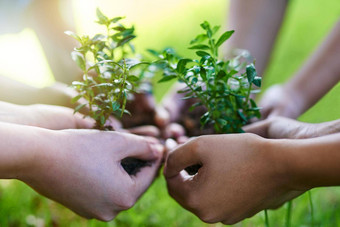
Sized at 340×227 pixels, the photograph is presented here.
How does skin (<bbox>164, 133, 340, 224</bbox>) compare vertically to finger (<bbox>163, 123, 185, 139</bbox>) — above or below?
above

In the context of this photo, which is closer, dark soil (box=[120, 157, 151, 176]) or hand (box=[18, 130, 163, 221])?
hand (box=[18, 130, 163, 221])

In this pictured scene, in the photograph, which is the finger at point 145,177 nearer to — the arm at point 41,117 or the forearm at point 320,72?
the arm at point 41,117

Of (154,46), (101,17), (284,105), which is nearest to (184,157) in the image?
(101,17)

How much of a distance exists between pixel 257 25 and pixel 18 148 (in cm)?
160

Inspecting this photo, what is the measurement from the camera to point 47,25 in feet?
7.11

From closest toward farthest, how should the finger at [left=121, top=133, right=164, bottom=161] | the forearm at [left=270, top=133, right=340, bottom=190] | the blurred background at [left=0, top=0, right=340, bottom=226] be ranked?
the forearm at [left=270, top=133, right=340, bottom=190] → the finger at [left=121, top=133, right=164, bottom=161] → the blurred background at [left=0, top=0, right=340, bottom=226]

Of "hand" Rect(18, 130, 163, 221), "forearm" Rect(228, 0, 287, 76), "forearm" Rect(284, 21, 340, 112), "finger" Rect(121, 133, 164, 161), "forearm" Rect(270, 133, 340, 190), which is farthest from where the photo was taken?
"forearm" Rect(228, 0, 287, 76)

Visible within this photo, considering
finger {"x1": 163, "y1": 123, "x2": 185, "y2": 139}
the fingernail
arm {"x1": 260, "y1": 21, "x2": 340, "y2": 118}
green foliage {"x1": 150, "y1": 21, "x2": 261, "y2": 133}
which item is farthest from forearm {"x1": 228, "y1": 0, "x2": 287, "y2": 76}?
the fingernail

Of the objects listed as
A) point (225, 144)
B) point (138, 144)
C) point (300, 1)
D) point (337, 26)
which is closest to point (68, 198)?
point (138, 144)

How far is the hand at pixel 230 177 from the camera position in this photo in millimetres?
978

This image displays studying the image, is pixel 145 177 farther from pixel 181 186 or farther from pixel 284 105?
pixel 284 105

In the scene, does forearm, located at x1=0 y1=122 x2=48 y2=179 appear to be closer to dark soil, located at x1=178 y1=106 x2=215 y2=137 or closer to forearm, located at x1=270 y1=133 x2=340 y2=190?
forearm, located at x1=270 y1=133 x2=340 y2=190

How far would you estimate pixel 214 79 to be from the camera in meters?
1.15

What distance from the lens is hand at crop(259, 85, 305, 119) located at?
1573mm
